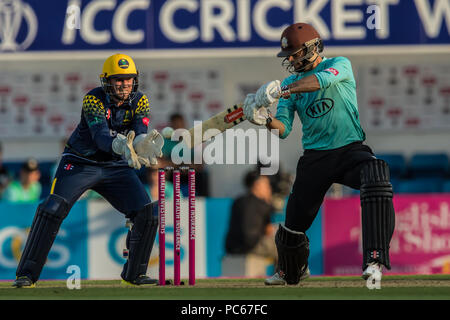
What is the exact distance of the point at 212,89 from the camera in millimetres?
13391

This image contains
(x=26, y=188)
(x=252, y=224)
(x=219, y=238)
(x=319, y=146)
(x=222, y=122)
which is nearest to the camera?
(x=319, y=146)

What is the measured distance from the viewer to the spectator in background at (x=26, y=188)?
11180mm

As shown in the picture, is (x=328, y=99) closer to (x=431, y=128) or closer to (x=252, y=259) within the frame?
(x=252, y=259)

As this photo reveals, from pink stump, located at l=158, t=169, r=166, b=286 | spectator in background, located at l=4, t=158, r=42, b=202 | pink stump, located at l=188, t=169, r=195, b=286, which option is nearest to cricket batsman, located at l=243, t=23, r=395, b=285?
pink stump, located at l=188, t=169, r=195, b=286

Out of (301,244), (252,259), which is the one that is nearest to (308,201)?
(301,244)

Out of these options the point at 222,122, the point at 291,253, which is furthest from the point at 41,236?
the point at 291,253

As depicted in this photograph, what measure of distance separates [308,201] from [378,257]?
75 centimetres

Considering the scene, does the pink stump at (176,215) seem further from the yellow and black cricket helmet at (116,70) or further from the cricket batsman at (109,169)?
the yellow and black cricket helmet at (116,70)

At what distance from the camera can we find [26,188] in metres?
11.3

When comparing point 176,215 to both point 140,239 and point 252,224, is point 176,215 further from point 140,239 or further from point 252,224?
point 252,224

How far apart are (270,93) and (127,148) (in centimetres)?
104

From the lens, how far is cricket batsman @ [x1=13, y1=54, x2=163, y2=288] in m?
6.96

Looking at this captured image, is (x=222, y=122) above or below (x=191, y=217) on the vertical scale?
above

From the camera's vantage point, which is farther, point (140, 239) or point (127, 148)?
point (140, 239)
